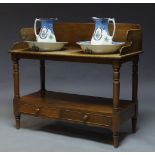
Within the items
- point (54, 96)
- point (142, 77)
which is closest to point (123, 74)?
point (142, 77)

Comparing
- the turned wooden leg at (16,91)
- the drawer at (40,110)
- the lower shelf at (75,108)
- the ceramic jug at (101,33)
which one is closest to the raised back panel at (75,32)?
the ceramic jug at (101,33)

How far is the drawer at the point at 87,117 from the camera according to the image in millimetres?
3877

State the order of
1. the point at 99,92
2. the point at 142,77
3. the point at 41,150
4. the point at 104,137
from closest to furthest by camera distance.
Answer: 1. the point at 41,150
2. the point at 104,137
3. the point at 99,92
4. the point at 142,77

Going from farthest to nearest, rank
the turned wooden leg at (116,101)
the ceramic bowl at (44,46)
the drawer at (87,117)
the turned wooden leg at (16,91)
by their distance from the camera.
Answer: the turned wooden leg at (16,91) → the ceramic bowl at (44,46) → the drawer at (87,117) → the turned wooden leg at (116,101)

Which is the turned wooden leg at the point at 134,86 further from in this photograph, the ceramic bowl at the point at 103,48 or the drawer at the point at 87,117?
the drawer at the point at 87,117

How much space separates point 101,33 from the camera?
12.8 ft

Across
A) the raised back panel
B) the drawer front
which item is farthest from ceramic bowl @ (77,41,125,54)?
the drawer front

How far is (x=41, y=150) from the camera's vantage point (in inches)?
150

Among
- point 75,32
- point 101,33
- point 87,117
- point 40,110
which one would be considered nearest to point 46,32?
point 75,32

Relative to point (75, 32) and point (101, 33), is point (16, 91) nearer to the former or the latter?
point (75, 32)

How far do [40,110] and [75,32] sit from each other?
28.8 inches

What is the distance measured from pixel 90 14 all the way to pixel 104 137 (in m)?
2.51

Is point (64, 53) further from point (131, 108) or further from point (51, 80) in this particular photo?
point (51, 80)

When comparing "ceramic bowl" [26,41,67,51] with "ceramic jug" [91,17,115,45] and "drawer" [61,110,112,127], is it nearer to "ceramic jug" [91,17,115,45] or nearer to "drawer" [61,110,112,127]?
"ceramic jug" [91,17,115,45]
